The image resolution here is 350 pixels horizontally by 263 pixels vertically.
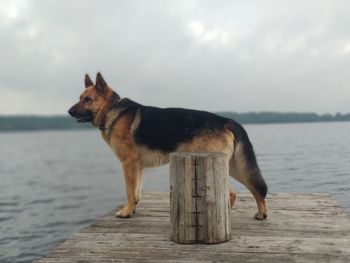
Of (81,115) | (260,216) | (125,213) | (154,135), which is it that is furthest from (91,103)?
(260,216)

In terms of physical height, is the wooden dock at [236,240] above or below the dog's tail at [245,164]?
below

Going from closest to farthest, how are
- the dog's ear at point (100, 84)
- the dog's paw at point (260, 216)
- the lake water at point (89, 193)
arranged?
the dog's paw at point (260, 216) → the dog's ear at point (100, 84) → the lake water at point (89, 193)

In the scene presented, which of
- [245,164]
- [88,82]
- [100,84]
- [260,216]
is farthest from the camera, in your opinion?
[88,82]

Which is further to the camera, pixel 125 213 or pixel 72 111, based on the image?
pixel 72 111

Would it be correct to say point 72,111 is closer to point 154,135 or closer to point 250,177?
point 154,135

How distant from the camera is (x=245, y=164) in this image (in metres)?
5.61

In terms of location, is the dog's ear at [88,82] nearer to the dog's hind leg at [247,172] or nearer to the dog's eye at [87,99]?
the dog's eye at [87,99]

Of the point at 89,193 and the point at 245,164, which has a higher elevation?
the point at 245,164

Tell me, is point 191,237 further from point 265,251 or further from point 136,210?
point 136,210

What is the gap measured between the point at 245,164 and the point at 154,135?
1.49 metres

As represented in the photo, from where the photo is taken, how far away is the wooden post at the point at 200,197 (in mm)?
4738


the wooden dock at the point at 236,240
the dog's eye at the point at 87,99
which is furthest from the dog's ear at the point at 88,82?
the wooden dock at the point at 236,240

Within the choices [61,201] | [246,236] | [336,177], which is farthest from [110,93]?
[61,201]

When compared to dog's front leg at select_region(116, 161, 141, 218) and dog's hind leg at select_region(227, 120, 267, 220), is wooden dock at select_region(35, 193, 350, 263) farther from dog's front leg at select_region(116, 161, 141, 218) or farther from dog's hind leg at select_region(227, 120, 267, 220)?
dog's hind leg at select_region(227, 120, 267, 220)
